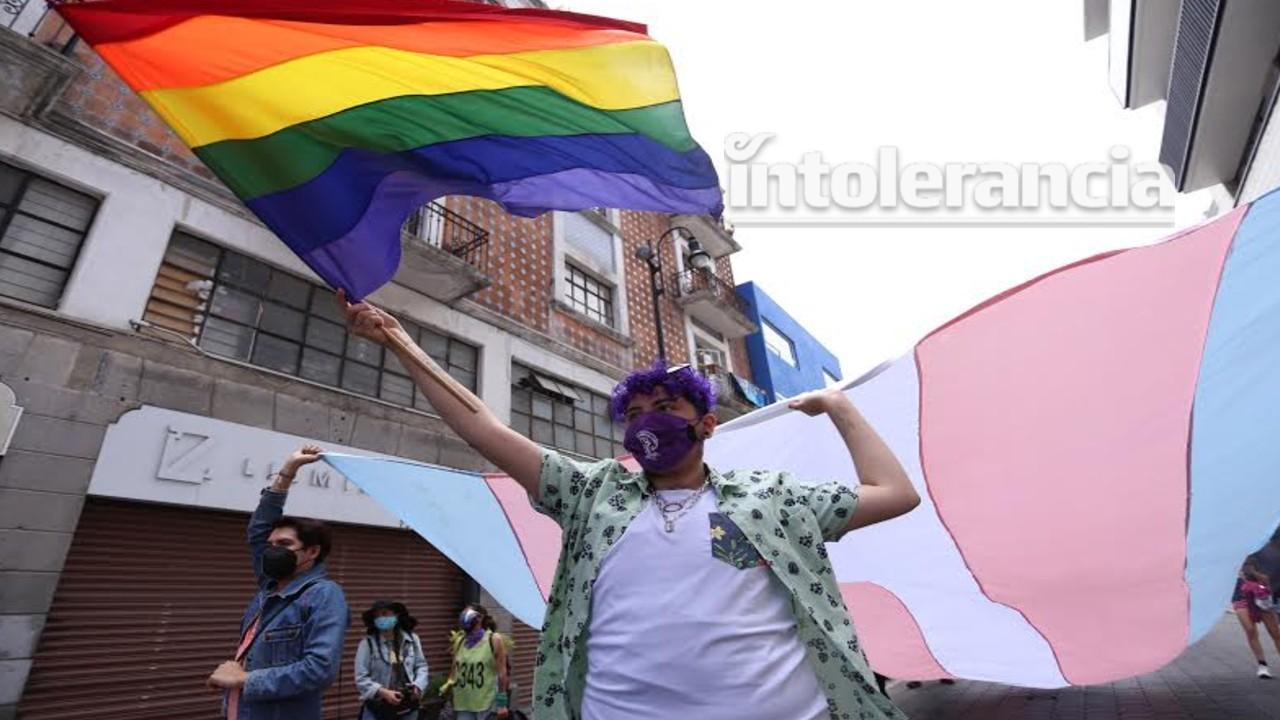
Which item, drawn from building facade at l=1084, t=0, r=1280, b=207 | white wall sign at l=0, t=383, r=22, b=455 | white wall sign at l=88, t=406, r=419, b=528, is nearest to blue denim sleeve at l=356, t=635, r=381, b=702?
white wall sign at l=88, t=406, r=419, b=528

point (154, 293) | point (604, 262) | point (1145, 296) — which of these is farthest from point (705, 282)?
point (1145, 296)

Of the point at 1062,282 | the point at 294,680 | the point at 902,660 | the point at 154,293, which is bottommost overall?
the point at 902,660

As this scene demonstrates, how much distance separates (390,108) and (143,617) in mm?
5971

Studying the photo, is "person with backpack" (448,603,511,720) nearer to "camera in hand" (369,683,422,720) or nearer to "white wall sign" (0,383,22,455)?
"camera in hand" (369,683,422,720)

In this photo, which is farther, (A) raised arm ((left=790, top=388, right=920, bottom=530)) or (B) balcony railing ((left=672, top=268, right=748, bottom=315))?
(B) balcony railing ((left=672, top=268, right=748, bottom=315))

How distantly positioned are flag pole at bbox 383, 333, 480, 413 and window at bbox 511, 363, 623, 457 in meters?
8.64

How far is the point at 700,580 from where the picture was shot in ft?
4.71

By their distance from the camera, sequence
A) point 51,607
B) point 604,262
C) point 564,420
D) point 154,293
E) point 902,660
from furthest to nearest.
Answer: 1. point 604,262
2. point 564,420
3. point 154,293
4. point 51,607
5. point 902,660

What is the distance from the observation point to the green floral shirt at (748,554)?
4.75 feet

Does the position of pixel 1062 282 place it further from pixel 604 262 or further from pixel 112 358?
pixel 604 262

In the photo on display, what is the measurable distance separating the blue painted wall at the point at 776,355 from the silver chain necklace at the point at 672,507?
18112 mm

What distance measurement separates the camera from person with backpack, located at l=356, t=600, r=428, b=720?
496 cm

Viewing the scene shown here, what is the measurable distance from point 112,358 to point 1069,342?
300 inches

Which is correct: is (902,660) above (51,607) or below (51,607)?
below
